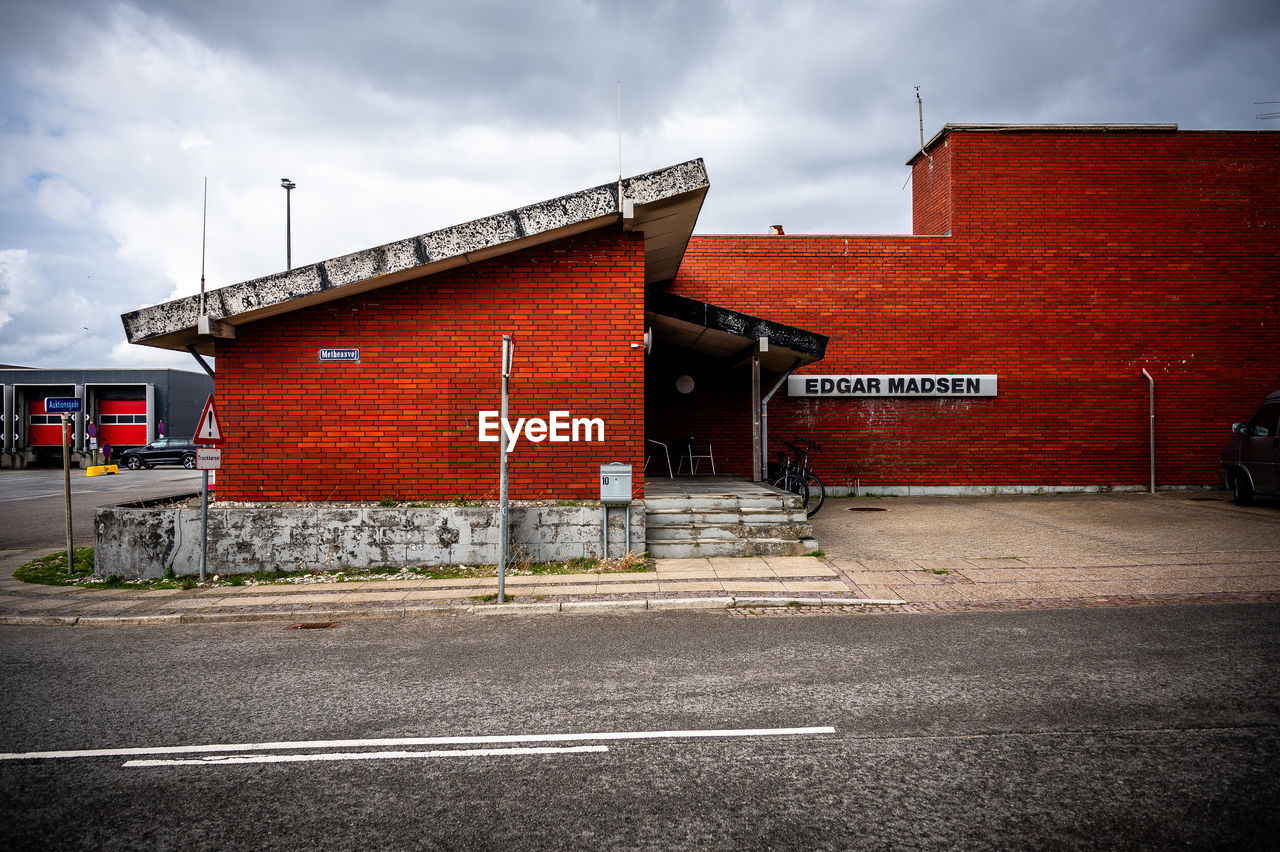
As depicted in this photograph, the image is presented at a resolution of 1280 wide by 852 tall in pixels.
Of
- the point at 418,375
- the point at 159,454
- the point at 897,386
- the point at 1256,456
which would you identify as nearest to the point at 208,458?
the point at 418,375

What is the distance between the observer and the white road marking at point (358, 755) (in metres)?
3.82

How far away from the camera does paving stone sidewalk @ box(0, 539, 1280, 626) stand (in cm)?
727

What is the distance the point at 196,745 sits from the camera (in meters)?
4.06

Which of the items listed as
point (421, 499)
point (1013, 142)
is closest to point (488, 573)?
point (421, 499)

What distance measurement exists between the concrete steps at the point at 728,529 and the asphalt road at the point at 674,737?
3.13 m

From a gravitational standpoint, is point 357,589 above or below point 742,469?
below

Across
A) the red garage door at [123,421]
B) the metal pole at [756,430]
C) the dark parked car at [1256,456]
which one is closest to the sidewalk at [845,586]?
the metal pole at [756,430]

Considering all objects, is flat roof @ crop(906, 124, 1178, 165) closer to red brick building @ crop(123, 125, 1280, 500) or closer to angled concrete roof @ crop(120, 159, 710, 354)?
red brick building @ crop(123, 125, 1280, 500)

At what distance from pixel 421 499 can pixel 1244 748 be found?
28.4 feet

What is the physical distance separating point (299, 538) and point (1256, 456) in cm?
1686

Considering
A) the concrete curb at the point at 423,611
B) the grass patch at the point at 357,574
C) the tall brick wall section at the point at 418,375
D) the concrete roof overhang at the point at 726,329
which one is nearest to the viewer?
the concrete curb at the point at 423,611

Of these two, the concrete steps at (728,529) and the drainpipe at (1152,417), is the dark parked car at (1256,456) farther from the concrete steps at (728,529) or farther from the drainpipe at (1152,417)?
the concrete steps at (728,529)

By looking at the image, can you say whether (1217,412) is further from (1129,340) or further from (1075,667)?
(1075,667)

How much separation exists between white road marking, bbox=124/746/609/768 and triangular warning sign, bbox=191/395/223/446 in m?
5.56
